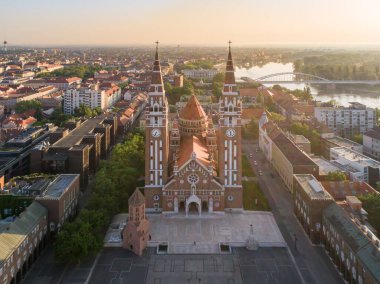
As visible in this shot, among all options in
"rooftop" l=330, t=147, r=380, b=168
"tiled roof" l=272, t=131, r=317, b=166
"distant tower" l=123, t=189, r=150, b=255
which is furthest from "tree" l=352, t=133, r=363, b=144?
"distant tower" l=123, t=189, r=150, b=255

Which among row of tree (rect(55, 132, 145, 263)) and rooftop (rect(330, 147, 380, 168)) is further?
rooftop (rect(330, 147, 380, 168))

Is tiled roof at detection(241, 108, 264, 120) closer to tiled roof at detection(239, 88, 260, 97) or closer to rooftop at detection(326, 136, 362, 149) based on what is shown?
rooftop at detection(326, 136, 362, 149)

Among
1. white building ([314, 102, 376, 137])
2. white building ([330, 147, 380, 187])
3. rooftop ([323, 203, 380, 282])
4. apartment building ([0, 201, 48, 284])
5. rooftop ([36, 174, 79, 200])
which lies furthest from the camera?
white building ([314, 102, 376, 137])

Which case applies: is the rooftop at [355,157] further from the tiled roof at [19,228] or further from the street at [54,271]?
the tiled roof at [19,228]

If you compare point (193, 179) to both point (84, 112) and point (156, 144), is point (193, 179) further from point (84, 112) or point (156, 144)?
point (84, 112)

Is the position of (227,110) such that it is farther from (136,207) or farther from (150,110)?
(136,207)

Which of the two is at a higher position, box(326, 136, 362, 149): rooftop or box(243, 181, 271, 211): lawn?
box(326, 136, 362, 149): rooftop

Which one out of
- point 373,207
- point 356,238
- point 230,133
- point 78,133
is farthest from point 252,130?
point 356,238
